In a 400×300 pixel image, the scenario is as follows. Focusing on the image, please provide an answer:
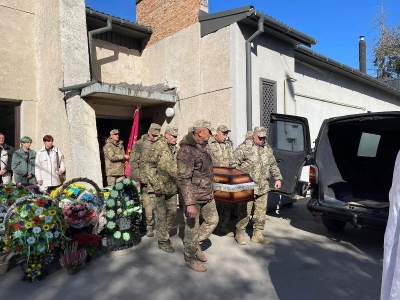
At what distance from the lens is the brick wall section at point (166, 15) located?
6887mm

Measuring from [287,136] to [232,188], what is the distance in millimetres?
2110

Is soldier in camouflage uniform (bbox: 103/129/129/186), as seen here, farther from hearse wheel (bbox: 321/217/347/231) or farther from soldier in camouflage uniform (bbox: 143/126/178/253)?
hearse wheel (bbox: 321/217/347/231)

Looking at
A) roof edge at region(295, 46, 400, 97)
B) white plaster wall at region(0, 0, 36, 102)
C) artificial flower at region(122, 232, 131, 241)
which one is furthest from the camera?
roof edge at region(295, 46, 400, 97)

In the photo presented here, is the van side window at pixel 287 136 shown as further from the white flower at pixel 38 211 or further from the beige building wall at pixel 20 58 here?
the beige building wall at pixel 20 58

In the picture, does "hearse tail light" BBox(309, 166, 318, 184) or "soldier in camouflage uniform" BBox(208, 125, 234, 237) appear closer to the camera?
"hearse tail light" BBox(309, 166, 318, 184)

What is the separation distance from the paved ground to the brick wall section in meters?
5.00

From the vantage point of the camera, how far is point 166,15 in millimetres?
7559

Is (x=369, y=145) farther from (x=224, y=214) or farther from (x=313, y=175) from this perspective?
(x=224, y=214)

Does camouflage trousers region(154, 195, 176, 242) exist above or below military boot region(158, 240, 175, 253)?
above

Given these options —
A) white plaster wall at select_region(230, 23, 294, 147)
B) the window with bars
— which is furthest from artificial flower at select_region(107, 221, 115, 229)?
the window with bars

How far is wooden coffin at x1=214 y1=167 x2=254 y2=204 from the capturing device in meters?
4.07

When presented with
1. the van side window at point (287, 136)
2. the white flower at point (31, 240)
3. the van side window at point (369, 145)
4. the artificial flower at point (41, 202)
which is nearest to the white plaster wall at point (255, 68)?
the van side window at point (287, 136)

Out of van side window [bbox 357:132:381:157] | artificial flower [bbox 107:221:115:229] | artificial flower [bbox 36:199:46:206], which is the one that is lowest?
artificial flower [bbox 107:221:115:229]

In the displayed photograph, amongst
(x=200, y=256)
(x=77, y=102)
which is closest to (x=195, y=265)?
(x=200, y=256)
